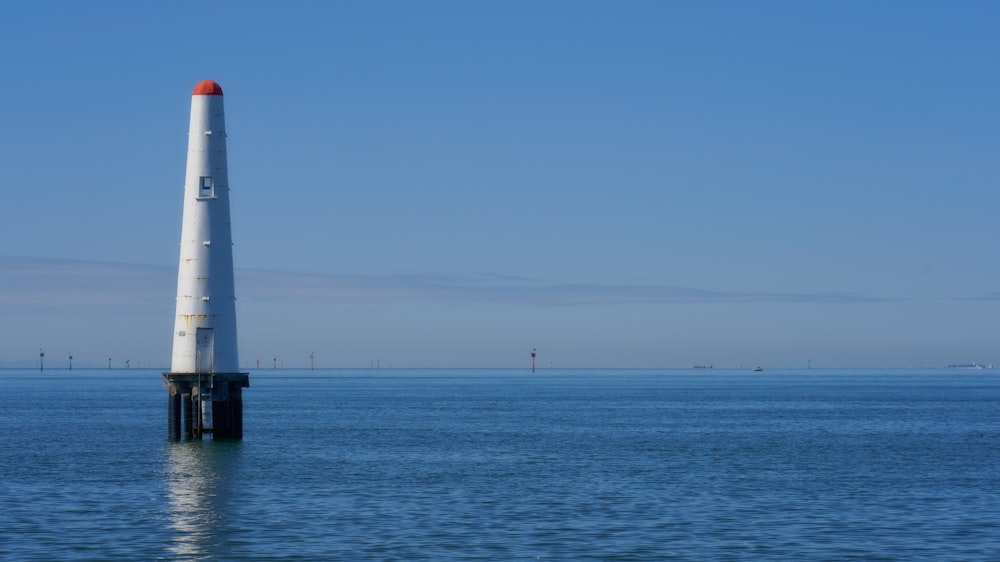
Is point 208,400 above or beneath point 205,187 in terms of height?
beneath

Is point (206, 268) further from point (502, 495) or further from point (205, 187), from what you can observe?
point (502, 495)

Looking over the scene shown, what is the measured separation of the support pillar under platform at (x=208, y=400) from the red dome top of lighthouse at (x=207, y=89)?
13.1m

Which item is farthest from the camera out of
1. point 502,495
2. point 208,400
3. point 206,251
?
point 208,400

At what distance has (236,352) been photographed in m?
60.2

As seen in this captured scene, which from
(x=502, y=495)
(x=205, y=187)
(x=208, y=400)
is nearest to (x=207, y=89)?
(x=205, y=187)

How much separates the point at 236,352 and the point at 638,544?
106ft

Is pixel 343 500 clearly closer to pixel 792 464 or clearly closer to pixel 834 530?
pixel 834 530


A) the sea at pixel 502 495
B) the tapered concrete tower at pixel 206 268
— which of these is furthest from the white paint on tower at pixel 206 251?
the sea at pixel 502 495

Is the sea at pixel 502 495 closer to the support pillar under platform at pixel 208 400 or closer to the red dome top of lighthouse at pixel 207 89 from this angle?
the support pillar under platform at pixel 208 400

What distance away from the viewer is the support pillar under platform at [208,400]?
196 ft

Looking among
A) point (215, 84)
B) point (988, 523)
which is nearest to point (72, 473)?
point (215, 84)

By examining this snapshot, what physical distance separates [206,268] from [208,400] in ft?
24.2

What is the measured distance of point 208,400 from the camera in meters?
61.7

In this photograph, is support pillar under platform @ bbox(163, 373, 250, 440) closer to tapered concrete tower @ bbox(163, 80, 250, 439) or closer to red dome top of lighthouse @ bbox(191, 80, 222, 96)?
tapered concrete tower @ bbox(163, 80, 250, 439)
